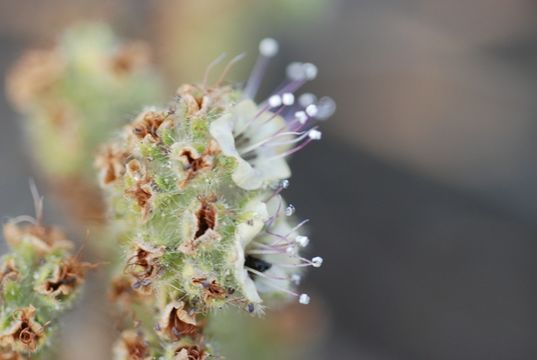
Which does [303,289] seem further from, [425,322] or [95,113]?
[95,113]

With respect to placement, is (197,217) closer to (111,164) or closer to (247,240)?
(247,240)

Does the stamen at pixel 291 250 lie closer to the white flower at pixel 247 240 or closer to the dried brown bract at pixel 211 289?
the white flower at pixel 247 240

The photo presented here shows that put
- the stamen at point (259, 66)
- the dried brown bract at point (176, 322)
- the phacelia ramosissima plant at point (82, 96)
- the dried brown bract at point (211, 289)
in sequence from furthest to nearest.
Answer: the phacelia ramosissima plant at point (82, 96) → the stamen at point (259, 66) → the dried brown bract at point (176, 322) → the dried brown bract at point (211, 289)

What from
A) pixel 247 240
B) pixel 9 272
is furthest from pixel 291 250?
pixel 9 272

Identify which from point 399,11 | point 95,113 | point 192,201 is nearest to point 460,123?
point 399,11

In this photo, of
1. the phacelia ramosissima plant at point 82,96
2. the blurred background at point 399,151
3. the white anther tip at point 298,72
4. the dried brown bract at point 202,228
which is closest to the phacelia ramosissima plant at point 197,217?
the dried brown bract at point 202,228
